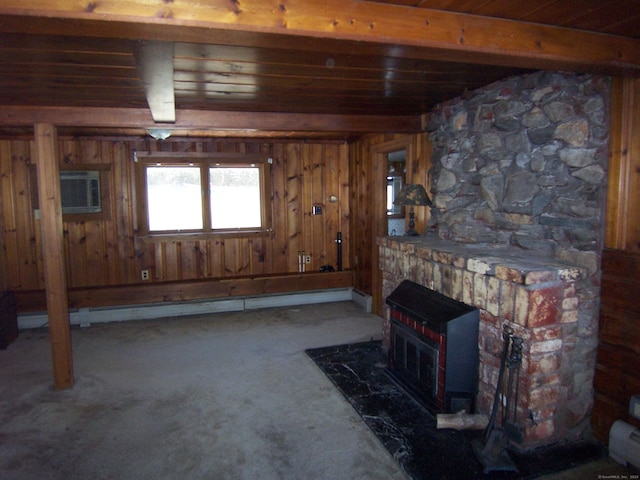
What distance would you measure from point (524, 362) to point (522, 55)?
167 centimetres

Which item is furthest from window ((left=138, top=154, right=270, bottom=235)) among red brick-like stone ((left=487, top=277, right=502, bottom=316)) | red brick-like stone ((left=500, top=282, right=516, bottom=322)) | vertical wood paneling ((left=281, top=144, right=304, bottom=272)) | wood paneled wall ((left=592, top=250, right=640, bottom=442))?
wood paneled wall ((left=592, top=250, right=640, bottom=442))

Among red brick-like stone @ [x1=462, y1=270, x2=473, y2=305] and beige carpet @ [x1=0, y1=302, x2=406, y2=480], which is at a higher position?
red brick-like stone @ [x1=462, y1=270, x2=473, y2=305]

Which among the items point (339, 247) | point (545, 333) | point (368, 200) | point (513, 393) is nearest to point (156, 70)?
point (545, 333)

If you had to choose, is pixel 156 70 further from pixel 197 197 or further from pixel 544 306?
pixel 197 197

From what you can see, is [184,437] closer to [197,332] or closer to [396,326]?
[396,326]

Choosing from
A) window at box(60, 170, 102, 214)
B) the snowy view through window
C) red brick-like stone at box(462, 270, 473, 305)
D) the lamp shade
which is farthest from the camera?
the snowy view through window

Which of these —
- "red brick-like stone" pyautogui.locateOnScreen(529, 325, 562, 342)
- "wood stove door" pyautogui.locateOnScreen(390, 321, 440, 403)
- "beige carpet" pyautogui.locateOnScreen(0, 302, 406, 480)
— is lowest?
"beige carpet" pyautogui.locateOnScreen(0, 302, 406, 480)

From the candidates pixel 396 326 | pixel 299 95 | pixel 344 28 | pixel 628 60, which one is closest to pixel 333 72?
pixel 299 95

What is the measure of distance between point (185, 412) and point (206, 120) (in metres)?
2.38

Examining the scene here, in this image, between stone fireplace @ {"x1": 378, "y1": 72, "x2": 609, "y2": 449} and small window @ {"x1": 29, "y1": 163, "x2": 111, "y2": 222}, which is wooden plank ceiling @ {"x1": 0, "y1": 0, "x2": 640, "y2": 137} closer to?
stone fireplace @ {"x1": 378, "y1": 72, "x2": 609, "y2": 449}

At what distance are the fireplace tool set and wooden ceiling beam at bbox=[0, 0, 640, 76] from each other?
1533 millimetres

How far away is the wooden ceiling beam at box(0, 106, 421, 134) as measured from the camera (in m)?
3.44

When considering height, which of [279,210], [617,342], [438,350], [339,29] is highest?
[339,29]

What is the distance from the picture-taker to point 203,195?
5.86 meters
